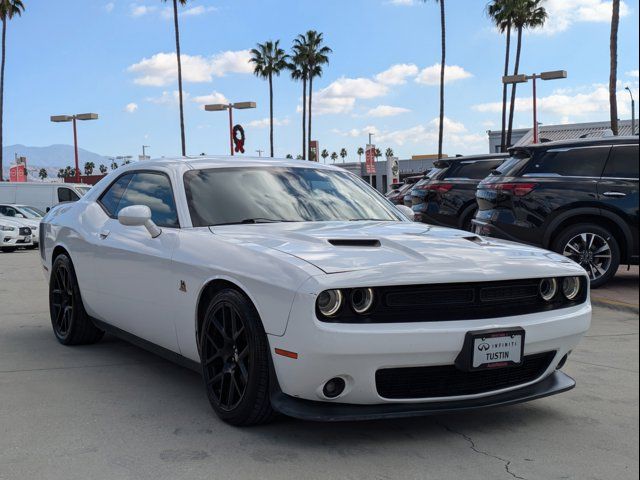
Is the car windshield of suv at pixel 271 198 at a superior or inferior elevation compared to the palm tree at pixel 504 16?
inferior

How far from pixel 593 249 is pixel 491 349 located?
557 cm

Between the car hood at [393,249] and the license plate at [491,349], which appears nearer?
the license plate at [491,349]

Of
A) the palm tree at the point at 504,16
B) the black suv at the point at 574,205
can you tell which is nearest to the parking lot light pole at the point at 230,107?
the palm tree at the point at 504,16

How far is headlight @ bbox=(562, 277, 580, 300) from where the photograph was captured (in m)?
3.76

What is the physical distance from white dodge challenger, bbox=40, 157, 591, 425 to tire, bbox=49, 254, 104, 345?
1132 mm

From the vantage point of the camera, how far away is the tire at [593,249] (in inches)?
323

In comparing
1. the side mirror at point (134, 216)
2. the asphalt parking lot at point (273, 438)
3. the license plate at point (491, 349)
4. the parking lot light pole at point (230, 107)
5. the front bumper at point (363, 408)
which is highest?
the parking lot light pole at point (230, 107)

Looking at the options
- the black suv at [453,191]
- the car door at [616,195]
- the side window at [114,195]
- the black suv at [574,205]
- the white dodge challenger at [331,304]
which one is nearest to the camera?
the white dodge challenger at [331,304]

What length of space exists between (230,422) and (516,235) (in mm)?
5858

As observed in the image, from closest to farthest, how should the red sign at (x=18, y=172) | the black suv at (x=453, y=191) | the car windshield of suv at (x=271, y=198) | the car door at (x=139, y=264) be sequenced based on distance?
1. the car door at (x=139, y=264)
2. the car windshield of suv at (x=271, y=198)
3. the black suv at (x=453, y=191)
4. the red sign at (x=18, y=172)

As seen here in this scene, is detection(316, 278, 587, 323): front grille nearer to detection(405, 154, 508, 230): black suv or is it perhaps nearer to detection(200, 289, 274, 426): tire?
detection(200, 289, 274, 426): tire

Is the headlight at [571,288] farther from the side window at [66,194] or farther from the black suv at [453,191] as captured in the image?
the side window at [66,194]

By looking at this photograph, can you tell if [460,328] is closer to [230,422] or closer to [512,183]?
[230,422]

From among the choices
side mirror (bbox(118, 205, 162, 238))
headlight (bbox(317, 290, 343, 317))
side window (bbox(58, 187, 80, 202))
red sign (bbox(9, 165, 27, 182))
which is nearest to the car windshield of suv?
side mirror (bbox(118, 205, 162, 238))
